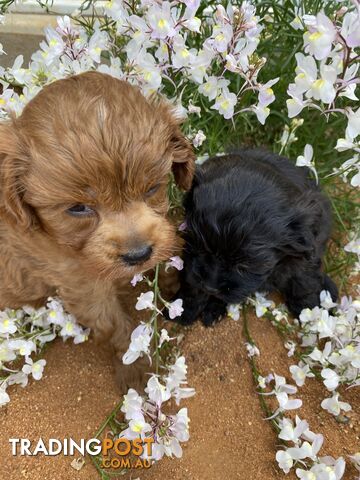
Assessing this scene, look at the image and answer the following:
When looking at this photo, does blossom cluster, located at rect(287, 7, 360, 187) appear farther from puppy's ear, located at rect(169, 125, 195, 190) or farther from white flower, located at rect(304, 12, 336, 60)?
puppy's ear, located at rect(169, 125, 195, 190)

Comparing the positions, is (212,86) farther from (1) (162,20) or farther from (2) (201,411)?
(2) (201,411)

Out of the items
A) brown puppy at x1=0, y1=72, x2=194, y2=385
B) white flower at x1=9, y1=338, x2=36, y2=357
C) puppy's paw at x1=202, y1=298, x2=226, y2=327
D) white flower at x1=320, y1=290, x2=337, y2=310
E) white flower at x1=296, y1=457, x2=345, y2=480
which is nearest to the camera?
brown puppy at x1=0, y1=72, x2=194, y2=385

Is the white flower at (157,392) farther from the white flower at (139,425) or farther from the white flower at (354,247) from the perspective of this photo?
the white flower at (354,247)

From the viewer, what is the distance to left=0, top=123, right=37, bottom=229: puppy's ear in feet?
5.88

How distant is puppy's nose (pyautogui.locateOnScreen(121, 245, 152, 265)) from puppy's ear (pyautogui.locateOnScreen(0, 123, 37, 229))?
1.42ft

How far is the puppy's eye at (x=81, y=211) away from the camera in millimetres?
1828

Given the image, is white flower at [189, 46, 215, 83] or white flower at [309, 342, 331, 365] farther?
white flower at [309, 342, 331, 365]

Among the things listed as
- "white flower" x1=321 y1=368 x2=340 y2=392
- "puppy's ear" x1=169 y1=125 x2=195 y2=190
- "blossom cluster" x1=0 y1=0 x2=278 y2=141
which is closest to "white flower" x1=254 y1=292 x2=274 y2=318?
"white flower" x1=321 y1=368 x2=340 y2=392

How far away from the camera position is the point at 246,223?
2.09 m

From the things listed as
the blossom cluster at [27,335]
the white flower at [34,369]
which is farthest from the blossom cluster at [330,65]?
the white flower at [34,369]

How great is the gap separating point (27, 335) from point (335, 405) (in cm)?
168

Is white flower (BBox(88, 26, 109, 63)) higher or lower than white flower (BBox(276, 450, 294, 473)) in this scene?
higher

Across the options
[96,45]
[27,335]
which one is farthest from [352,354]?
[96,45]

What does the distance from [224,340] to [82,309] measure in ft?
3.02
